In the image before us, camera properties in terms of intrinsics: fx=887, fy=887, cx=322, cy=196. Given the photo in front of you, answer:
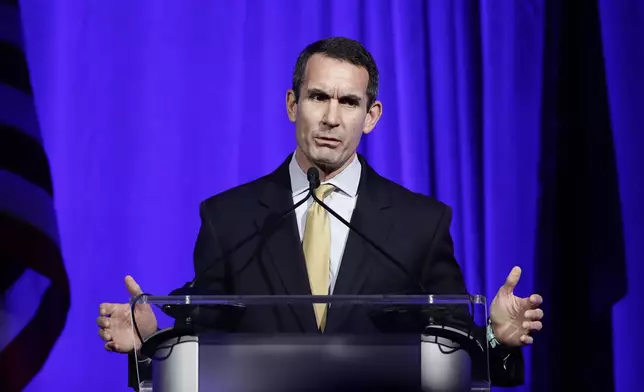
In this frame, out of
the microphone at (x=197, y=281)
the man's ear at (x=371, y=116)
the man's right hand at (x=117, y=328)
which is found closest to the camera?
the microphone at (x=197, y=281)

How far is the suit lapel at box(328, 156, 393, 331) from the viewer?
190 cm

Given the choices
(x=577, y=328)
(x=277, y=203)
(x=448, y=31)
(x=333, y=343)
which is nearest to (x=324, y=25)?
(x=448, y=31)

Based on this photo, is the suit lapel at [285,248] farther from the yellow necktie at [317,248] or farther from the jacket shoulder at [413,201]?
the jacket shoulder at [413,201]

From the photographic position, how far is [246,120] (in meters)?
2.77

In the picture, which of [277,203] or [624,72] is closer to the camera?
[277,203]

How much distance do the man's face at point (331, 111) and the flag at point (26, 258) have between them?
1.00m

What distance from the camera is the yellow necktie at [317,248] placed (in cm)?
193

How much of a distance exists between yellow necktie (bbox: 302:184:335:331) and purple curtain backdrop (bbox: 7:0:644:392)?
2.56 feet

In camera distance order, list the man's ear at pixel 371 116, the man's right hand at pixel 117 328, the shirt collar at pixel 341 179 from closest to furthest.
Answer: the man's right hand at pixel 117 328
the shirt collar at pixel 341 179
the man's ear at pixel 371 116

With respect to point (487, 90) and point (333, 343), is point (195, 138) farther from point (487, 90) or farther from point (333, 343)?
point (333, 343)

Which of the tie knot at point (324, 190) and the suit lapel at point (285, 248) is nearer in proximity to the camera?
the suit lapel at point (285, 248)

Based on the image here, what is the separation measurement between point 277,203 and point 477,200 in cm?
96

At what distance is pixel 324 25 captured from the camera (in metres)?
2.83

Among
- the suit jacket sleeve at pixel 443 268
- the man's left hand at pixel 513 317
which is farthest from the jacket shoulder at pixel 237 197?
the man's left hand at pixel 513 317
